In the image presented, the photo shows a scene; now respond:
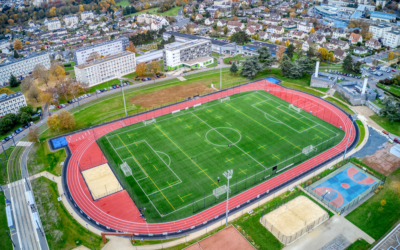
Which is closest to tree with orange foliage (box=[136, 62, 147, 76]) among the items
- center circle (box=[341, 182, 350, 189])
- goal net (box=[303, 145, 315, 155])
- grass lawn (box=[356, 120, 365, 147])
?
goal net (box=[303, 145, 315, 155])

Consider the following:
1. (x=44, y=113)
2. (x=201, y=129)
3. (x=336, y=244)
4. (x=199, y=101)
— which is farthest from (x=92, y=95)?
(x=336, y=244)

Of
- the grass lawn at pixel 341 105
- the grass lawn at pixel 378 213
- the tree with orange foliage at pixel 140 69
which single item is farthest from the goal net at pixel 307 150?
the tree with orange foliage at pixel 140 69

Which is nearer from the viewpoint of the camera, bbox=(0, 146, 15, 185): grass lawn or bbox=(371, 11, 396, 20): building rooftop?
bbox=(0, 146, 15, 185): grass lawn

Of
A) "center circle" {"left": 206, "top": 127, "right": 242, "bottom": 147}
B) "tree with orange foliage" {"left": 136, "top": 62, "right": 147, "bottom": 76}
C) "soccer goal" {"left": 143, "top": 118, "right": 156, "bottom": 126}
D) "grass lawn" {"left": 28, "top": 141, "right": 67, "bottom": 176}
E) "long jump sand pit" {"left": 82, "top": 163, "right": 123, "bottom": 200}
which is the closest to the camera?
"long jump sand pit" {"left": 82, "top": 163, "right": 123, "bottom": 200}

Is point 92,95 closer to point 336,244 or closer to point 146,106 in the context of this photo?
point 146,106

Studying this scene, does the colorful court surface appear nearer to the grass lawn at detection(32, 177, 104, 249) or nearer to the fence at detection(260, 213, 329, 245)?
the fence at detection(260, 213, 329, 245)

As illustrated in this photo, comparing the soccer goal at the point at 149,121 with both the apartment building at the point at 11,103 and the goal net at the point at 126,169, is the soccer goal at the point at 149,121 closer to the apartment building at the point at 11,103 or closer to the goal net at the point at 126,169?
the goal net at the point at 126,169

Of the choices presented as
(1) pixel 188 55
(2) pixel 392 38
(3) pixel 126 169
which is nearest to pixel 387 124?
(3) pixel 126 169

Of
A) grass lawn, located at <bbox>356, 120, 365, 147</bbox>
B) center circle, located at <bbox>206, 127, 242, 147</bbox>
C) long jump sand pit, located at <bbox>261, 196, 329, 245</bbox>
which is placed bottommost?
long jump sand pit, located at <bbox>261, 196, 329, 245</bbox>
